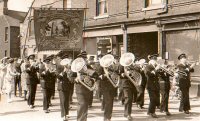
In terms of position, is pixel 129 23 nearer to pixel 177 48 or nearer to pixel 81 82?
pixel 177 48

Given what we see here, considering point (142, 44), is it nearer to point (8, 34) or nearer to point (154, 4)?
point (154, 4)

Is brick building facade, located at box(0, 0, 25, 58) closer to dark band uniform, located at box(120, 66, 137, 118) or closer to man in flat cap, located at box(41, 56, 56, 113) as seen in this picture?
man in flat cap, located at box(41, 56, 56, 113)

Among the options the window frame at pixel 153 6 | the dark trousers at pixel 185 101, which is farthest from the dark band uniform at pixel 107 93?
the window frame at pixel 153 6

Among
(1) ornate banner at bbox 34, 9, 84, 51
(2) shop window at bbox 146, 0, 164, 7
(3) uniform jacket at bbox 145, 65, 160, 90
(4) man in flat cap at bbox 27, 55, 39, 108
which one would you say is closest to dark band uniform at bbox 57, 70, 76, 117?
(3) uniform jacket at bbox 145, 65, 160, 90

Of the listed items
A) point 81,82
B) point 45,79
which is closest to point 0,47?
point 45,79

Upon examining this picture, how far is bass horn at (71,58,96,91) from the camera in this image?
352 inches

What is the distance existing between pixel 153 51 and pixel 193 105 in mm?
7448

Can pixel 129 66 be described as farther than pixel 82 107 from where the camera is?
Yes

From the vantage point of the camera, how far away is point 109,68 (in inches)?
386

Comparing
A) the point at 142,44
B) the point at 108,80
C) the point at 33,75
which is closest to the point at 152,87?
the point at 108,80

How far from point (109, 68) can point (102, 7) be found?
511 inches

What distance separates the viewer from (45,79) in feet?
39.4

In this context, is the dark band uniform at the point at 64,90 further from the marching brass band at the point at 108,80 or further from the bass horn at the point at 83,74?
the bass horn at the point at 83,74

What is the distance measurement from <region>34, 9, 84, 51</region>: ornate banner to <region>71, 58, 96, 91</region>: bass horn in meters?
5.37
